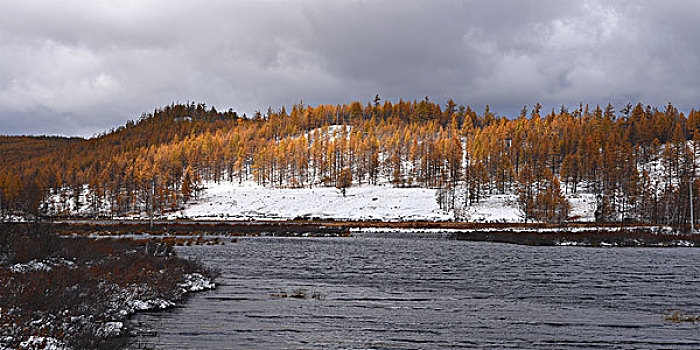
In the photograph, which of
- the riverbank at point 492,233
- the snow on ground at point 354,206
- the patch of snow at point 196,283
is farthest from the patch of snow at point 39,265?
the snow on ground at point 354,206

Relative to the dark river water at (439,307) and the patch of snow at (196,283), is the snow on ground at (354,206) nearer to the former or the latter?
the dark river water at (439,307)

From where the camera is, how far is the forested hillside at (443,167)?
291 feet

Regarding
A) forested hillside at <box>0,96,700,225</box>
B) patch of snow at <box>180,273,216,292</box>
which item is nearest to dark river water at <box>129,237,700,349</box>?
patch of snow at <box>180,273,216,292</box>

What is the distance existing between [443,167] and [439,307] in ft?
345

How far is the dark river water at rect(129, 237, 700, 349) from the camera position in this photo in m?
12.1

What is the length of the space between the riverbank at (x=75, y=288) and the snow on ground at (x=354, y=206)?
2660 inches

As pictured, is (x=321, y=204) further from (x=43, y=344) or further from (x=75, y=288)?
(x=43, y=344)

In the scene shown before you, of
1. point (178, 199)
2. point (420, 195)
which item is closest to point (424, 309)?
point (420, 195)

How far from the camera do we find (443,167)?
119m

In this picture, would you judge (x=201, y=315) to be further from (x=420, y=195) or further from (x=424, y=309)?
(x=420, y=195)

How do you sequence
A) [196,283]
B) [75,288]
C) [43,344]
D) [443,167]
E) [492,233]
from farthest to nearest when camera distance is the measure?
[443,167], [492,233], [196,283], [75,288], [43,344]

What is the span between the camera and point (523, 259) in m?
31.2

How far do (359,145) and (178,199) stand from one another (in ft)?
177

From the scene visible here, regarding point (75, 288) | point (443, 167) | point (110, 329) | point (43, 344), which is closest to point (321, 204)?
point (443, 167)
